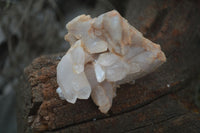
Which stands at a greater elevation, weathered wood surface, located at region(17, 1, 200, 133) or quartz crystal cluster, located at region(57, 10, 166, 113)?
quartz crystal cluster, located at region(57, 10, 166, 113)

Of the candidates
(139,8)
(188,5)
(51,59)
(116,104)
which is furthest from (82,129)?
(188,5)

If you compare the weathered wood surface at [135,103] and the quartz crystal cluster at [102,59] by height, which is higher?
the quartz crystal cluster at [102,59]

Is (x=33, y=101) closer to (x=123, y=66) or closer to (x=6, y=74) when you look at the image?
(x=123, y=66)

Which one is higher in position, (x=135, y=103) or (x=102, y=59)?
(x=102, y=59)
